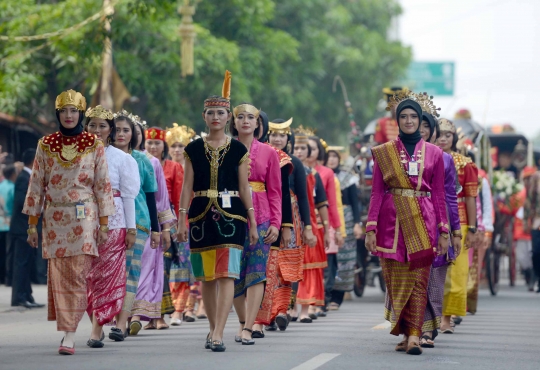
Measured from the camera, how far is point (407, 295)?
400 inches

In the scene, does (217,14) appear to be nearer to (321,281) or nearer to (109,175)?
(321,281)

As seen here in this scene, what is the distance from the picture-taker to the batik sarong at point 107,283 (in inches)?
409

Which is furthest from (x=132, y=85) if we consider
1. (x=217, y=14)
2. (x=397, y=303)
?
(x=397, y=303)

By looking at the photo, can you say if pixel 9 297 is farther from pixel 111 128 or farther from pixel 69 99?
pixel 69 99

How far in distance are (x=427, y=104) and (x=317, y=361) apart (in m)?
3.03

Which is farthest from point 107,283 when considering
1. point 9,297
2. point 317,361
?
point 9,297

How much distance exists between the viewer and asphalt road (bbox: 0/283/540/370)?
30.0ft

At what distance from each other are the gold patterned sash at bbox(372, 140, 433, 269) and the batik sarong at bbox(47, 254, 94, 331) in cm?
250

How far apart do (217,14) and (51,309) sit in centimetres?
2400

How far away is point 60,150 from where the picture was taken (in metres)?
9.96

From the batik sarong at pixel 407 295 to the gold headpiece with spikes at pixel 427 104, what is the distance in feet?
5.33

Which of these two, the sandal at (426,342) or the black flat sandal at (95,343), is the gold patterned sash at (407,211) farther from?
the black flat sandal at (95,343)

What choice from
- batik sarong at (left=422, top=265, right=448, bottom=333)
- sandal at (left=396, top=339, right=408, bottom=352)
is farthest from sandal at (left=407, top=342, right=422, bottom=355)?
batik sarong at (left=422, top=265, right=448, bottom=333)

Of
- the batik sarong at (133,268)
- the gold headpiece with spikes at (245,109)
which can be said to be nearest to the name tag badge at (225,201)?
the gold headpiece with spikes at (245,109)
